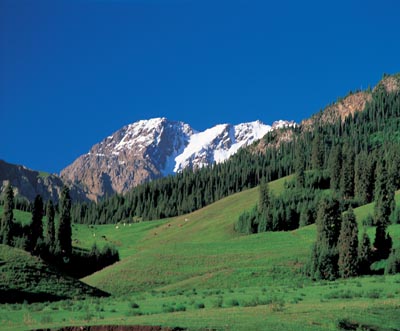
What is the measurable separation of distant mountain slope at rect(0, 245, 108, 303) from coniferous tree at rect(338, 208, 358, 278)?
34.7 meters

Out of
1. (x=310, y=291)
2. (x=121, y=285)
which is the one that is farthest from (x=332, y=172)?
(x=310, y=291)

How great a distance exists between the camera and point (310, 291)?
180 ft

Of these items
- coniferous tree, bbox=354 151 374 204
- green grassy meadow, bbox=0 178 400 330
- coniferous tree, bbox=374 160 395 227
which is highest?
coniferous tree, bbox=354 151 374 204

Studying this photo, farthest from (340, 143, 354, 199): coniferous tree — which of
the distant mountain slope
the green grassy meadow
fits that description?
the distant mountain slope

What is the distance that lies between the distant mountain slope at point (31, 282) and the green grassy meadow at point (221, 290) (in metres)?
6.17

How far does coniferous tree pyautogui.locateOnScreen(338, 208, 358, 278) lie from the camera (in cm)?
8206

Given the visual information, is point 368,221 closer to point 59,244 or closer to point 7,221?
point 59,244

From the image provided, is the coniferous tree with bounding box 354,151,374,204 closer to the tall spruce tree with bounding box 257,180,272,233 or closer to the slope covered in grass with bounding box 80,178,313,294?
the tall spruce tree with bounding box 257,180,272,233

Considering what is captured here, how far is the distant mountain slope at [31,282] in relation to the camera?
5831 cm

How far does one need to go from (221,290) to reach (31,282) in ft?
67.5

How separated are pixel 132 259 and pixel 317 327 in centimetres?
8466

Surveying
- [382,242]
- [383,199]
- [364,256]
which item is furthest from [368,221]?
[364,256]

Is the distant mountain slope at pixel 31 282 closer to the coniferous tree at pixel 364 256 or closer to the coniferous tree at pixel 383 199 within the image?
the coniferous tree at pixel 364 256

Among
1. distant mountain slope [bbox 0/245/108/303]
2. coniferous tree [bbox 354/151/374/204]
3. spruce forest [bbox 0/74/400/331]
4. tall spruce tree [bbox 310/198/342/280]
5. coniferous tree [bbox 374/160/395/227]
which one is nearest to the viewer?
spruce forest [bbox 0/74/400/331]
